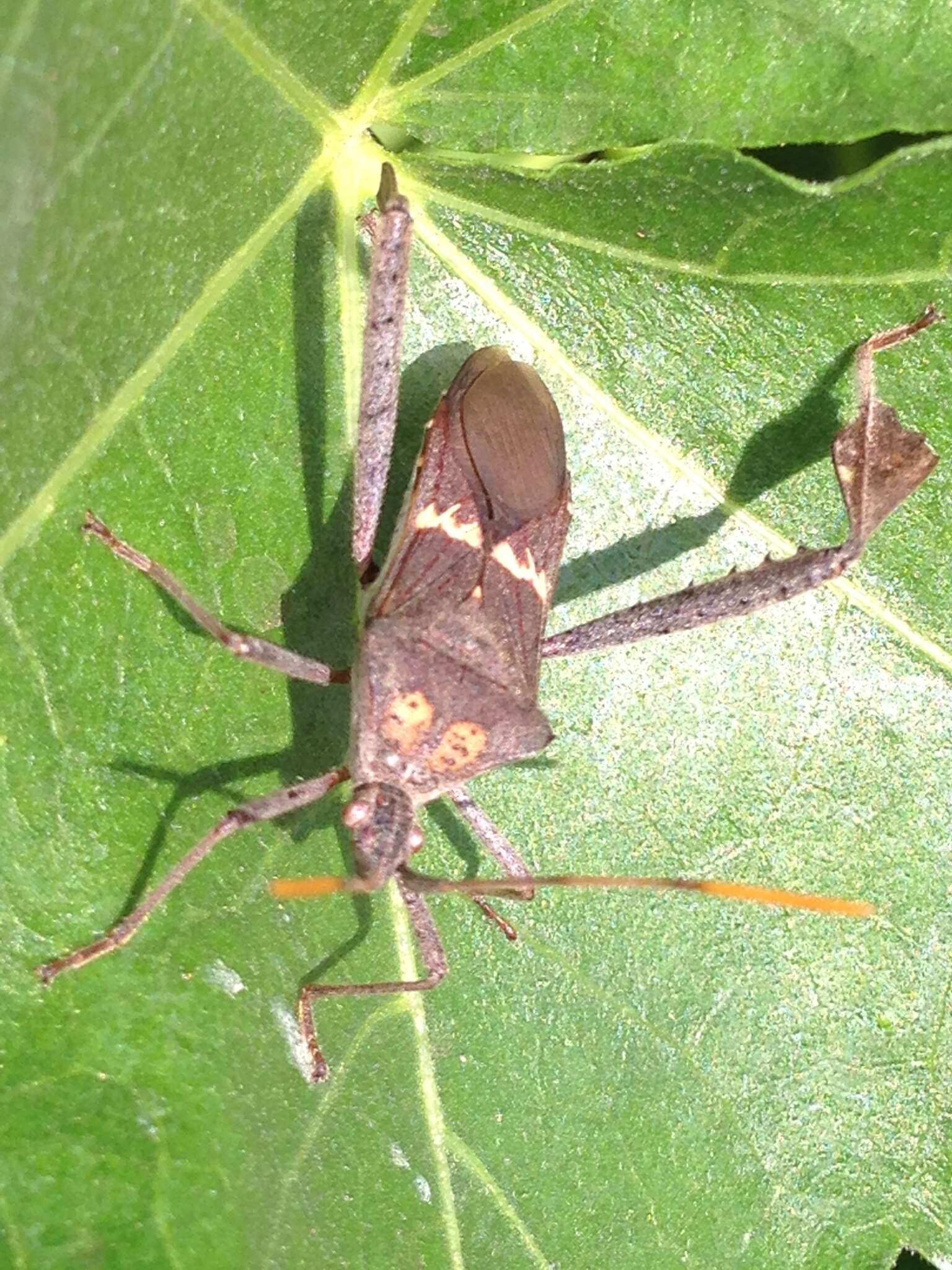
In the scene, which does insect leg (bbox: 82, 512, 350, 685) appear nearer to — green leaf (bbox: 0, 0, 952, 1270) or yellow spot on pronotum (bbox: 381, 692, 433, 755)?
green leaf (bbox: 0, 0, 952, 1270)

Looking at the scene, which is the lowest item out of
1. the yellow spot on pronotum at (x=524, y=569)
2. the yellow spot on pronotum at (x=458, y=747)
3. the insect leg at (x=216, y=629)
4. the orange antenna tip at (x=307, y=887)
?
the orange antenna tip at (x=307, y=887)

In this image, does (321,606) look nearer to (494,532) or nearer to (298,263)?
(494,532)

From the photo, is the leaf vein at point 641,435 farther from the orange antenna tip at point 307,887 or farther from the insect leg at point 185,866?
the orange antenna tip at point 307,887

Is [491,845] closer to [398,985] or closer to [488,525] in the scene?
[398,985]

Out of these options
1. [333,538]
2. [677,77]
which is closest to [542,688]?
[333,538]

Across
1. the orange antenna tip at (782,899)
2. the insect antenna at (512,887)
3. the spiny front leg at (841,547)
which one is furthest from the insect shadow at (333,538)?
the orange antenna tip at (782,899)

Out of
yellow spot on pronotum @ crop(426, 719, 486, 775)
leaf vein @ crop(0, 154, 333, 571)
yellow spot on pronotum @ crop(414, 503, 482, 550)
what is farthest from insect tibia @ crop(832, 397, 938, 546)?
leaf vein @ crop(0, 154, 333, 571)
